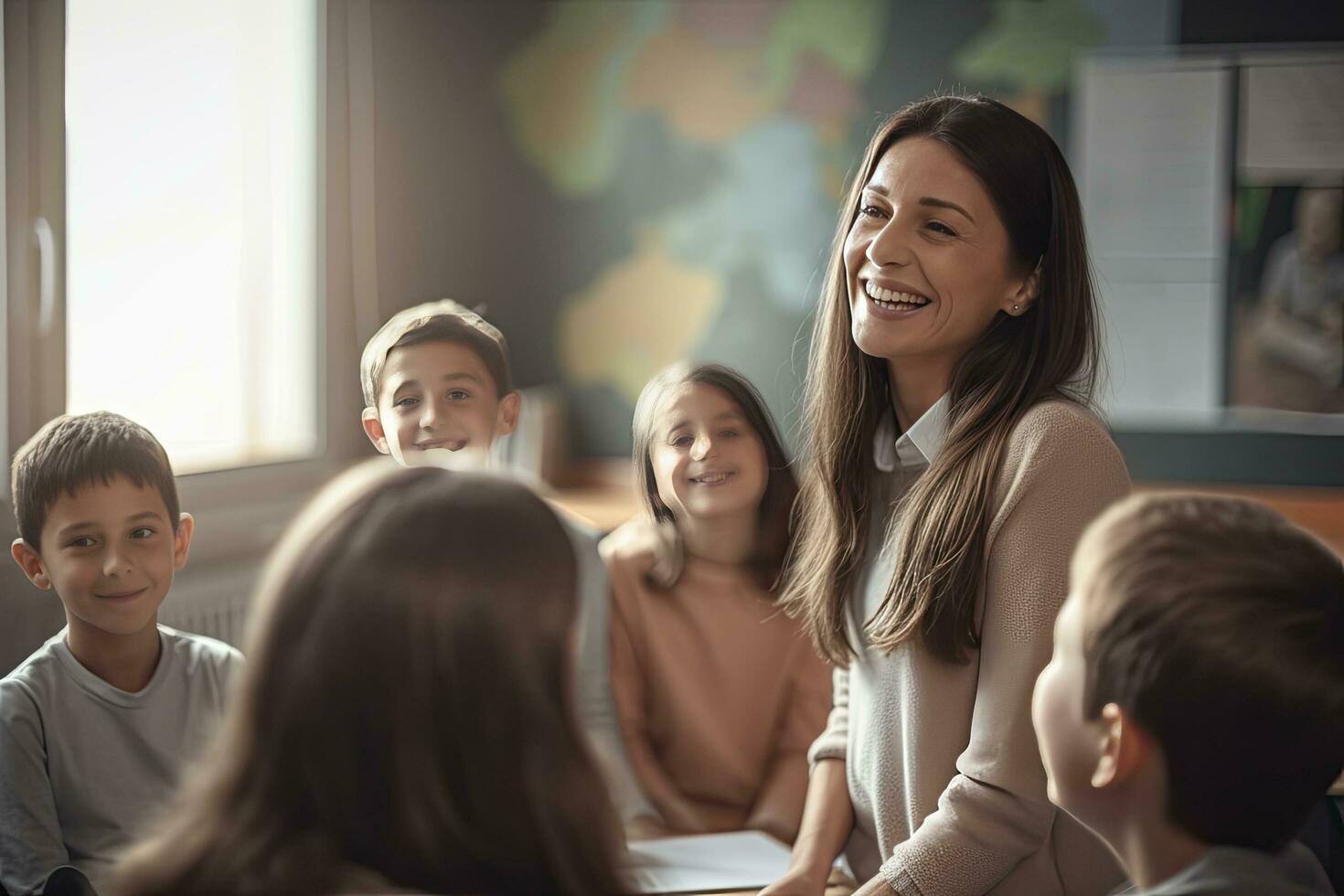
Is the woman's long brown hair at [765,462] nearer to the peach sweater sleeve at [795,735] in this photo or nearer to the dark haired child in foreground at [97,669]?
the peach sweater sleeve at [795,735]

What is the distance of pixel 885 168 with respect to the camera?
54.3 inches

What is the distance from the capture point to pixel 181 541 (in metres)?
1.20

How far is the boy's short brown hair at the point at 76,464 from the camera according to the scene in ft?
3.77

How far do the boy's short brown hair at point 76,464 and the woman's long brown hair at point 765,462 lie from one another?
2.11 ft

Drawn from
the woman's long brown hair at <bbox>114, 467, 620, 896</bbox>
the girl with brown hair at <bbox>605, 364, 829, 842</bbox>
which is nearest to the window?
the girl with brown hair at <bbox>605, 364, 829, 842</bbox>

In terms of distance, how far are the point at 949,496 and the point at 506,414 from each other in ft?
1.66

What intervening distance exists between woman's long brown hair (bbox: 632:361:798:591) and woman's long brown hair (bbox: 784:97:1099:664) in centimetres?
15

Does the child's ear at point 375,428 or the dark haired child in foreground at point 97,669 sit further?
the child's ear at point 375,428

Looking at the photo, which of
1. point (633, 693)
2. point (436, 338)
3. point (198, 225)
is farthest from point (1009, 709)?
point (198, 225)

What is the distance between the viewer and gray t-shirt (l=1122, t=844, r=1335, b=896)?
2.90 feet

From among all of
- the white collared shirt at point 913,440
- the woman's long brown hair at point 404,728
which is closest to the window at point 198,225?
the white collared shirt at point 913,440

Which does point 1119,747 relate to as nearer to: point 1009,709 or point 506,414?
point 1009,709

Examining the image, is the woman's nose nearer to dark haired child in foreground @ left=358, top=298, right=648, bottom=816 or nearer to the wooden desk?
dark haired child in foreground @ left=358, top=298, right=648, bottom=816

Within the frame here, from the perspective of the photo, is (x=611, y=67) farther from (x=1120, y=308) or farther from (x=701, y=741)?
(x=701, y=741)
